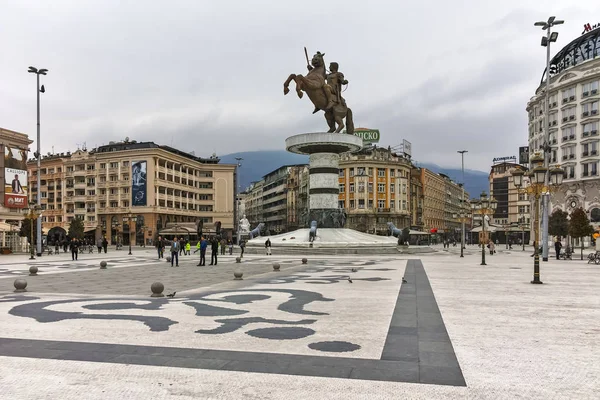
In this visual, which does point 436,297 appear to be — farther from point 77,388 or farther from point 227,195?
point 227,195

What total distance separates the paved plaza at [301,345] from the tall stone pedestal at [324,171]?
3533cm

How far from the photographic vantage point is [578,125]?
76.6 meters

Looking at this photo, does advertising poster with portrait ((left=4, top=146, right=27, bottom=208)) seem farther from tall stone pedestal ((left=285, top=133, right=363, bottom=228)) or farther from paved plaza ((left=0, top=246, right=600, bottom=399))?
paved plaza ((left=0, top=246, right=600, bottom=399))

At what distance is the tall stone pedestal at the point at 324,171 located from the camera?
50.1 meters

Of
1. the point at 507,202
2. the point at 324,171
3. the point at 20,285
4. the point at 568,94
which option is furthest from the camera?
the point at 507,202

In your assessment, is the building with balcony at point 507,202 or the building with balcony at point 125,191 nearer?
the building with balcony at point 125,191

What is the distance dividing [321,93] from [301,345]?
45.3 meters

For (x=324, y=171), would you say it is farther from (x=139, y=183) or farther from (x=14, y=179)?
(x=139, y=183)

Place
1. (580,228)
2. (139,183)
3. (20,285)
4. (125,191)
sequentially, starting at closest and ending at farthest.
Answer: (20,285), (580,228), (139,183), (125,191)

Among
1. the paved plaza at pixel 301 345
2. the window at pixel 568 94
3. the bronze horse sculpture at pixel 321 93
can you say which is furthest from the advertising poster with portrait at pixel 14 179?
the window at pixel 568 94

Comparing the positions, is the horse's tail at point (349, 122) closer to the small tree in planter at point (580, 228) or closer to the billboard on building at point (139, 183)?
the small tree in planter at point (580, 228)

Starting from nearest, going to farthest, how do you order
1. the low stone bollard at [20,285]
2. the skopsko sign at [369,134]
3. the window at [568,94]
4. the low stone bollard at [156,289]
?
1. the low stone bollard at [156,289]
2. the low stone bollard at [20,285]
3. the window at [568,94]
4. the skopsko sign at [369,134]

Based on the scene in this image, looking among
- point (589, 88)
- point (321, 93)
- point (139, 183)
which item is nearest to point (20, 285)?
point (321, 93)

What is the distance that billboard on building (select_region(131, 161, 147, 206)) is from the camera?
88312 millimetres
